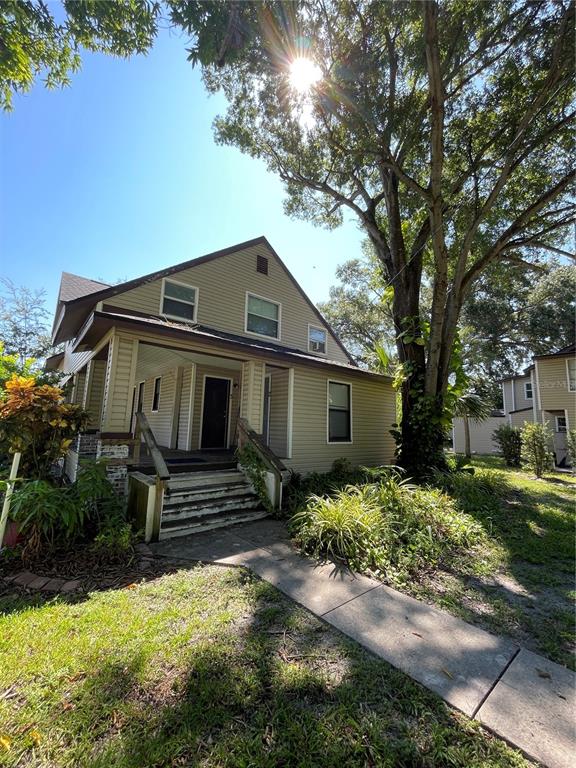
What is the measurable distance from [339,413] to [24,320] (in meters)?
24.5

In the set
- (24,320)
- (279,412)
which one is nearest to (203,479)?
(279,412)

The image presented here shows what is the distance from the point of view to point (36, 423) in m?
4.59

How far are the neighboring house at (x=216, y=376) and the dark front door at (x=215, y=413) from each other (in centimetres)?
3

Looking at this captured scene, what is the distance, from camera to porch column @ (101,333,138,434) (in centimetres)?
557

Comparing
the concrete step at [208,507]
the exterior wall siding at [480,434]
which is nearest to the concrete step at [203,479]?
the concrete step at [208,507]

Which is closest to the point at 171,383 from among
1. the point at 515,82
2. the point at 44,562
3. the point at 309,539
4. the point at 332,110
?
the point at 44,562

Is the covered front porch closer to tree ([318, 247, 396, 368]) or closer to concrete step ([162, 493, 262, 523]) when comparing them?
concrete step ([162, 493, 262, 523])

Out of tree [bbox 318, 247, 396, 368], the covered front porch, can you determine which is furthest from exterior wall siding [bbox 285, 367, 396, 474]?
tree [bbox 318, 247, 396, 368]

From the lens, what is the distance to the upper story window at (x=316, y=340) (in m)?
12.0

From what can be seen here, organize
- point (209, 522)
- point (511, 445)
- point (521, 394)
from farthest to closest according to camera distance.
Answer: point (521, 394), point (511, 445), point (209, 522)

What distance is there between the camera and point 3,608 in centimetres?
301

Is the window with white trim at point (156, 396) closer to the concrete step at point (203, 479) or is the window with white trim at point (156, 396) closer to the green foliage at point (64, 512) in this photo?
the concrete step at point (203, 479)

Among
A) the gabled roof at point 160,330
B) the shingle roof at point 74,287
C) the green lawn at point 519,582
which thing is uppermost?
the shingle roof at point 74,287

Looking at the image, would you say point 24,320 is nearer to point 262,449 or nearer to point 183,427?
point 183,427
